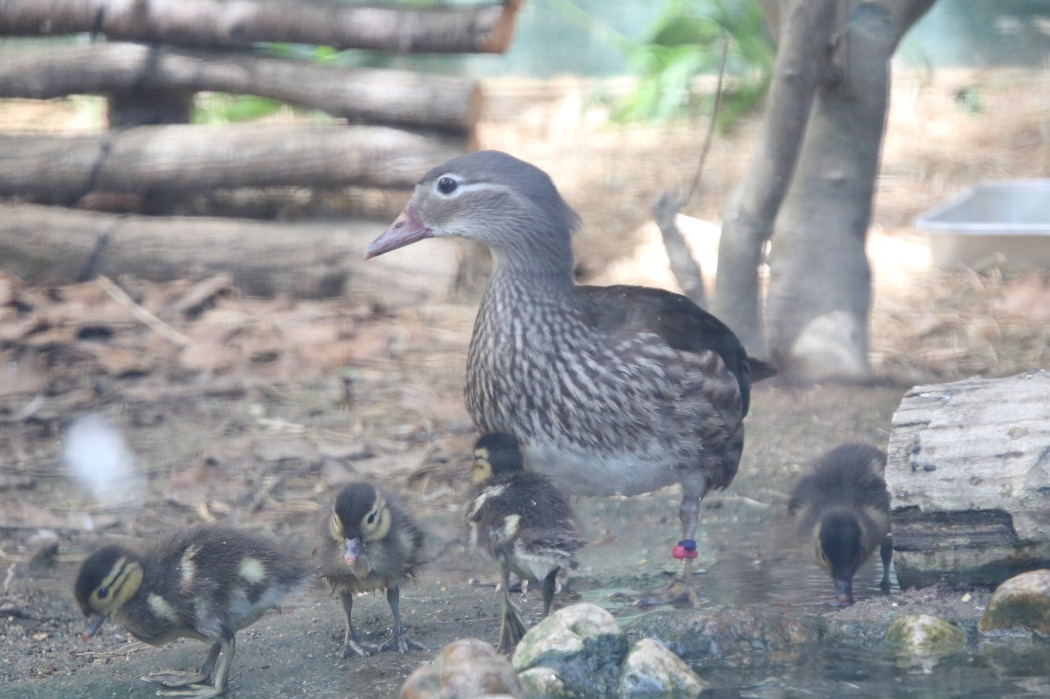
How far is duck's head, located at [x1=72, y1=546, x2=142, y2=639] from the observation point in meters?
3.64

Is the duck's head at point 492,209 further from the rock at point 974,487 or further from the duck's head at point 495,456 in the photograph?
the rock at point 974,487

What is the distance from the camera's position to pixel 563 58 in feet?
38.1

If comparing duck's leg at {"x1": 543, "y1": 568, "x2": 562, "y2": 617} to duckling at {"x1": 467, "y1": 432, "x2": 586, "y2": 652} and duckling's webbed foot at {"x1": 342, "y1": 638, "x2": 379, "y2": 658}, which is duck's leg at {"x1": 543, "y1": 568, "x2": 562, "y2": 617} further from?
duckling's webbed foot at {"x1": 342, "y1": 638, "x2": 379, "y2": 658}

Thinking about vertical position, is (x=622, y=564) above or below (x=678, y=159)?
below

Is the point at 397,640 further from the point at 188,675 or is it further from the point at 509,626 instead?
the point at 188,675

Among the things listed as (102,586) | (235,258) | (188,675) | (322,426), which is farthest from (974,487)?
(235,258)

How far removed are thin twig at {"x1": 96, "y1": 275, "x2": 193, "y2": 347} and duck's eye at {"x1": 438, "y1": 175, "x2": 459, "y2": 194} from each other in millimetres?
2844

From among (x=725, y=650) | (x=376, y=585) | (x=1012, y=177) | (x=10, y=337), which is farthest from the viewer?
(x=1012, y=177)

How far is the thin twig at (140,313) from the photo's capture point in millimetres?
7047

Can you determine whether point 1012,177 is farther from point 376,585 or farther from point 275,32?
point 376,585

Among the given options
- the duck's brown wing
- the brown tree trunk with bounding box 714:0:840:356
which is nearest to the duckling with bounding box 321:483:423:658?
the duck's brown wing

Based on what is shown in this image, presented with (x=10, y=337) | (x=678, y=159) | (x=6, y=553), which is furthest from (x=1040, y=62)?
(x=6, y=553)

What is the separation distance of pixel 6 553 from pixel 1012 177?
7525mm

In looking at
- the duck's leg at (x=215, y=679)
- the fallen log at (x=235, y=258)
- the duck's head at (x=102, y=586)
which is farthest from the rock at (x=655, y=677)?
the fallen log at (x=235, y=258)
